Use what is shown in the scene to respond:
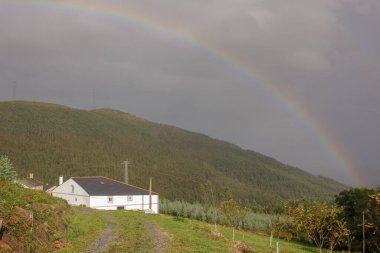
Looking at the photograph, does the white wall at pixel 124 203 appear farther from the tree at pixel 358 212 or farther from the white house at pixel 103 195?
the tree at pixel 358 212

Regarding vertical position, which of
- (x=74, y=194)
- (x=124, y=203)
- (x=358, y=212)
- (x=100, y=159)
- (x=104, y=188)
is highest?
(x=100, y=159)

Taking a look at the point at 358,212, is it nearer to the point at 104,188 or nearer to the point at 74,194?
the point at 104,188

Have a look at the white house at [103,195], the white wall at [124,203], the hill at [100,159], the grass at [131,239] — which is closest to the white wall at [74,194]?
the white house at [103,195]

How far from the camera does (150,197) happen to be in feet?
209

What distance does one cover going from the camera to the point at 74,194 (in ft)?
204

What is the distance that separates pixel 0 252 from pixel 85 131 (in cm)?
17449

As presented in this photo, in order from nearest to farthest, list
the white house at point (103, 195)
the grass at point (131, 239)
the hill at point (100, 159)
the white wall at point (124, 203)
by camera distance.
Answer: the grass at point (131, 239), the white wall at point (124, 203), the white house at point (103, 195), the hill at point (100, 159)

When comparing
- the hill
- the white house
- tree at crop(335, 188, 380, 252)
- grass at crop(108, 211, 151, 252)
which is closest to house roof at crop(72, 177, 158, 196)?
the white house

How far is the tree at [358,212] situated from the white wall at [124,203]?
96.3 ft

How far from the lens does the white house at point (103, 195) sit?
60.0m

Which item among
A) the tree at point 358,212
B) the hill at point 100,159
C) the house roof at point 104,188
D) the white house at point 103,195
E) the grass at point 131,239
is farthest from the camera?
the hill at point 100,159

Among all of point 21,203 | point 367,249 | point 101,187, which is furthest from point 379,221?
point 101,187

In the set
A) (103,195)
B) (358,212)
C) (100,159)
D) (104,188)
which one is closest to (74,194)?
(104,188)

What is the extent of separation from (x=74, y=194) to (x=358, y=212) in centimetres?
4019
